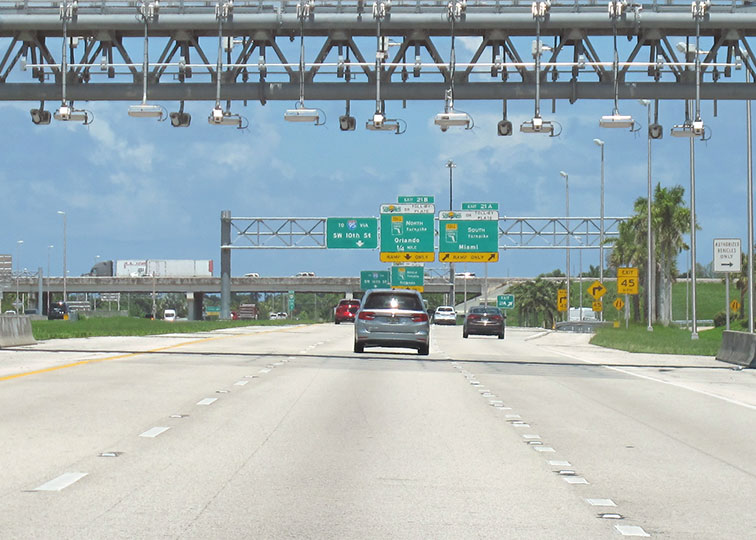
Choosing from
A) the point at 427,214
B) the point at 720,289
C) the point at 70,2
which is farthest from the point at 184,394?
the point at 720,289

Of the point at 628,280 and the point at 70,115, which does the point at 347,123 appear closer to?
the point at 70,115

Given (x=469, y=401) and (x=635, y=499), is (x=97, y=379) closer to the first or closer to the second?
(x=469, y=401)

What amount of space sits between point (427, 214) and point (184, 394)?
183 feet

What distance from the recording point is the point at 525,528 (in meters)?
7.44

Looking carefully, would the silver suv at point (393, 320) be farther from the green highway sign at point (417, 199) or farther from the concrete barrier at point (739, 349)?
the green highway sign at point (417, 199)

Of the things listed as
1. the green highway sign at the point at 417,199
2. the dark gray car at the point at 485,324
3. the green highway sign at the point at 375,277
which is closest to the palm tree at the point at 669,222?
the green highway sign at the point at 417,199

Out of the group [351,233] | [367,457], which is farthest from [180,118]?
[351,233]

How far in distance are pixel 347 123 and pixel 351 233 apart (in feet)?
144

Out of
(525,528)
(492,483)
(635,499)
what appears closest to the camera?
(525,528)

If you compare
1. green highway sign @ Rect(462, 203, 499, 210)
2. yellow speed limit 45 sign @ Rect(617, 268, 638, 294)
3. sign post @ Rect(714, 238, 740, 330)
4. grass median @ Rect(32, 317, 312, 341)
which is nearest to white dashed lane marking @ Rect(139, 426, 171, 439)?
sign post @ Rect(714, 238, 740, 330)

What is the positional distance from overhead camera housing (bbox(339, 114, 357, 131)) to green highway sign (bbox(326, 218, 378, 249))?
141ft

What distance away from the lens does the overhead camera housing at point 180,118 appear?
→ 30797 mm

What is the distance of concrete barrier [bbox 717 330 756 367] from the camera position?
98.2 ft

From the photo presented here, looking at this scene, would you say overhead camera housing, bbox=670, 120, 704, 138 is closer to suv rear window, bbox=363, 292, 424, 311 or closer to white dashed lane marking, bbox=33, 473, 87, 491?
suv rear window, bbox=363, 292, 424, 311
